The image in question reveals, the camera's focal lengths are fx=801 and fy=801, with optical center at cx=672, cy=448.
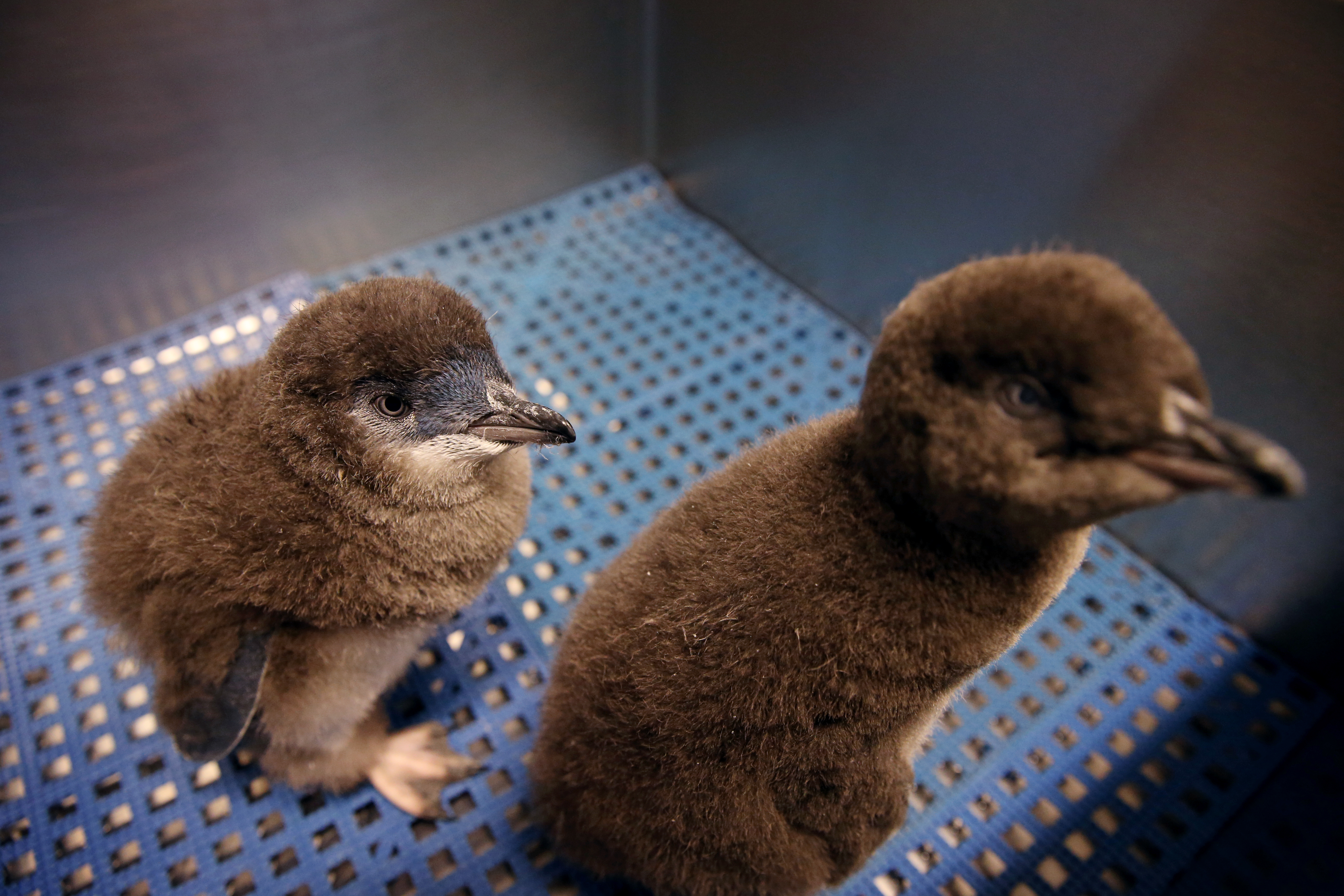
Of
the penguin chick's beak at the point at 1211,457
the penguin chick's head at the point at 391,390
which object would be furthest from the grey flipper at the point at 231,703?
the penguin chick's beak at the point at 1211,457

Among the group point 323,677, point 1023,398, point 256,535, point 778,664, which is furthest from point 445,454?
point 1023,398

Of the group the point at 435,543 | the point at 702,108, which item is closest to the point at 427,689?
the point at 435,543

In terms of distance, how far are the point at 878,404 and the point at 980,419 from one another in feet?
0.32

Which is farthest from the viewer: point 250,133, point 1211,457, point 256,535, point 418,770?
point 250,133

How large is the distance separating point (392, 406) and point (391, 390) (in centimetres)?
3

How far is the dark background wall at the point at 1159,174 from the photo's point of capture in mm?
1201

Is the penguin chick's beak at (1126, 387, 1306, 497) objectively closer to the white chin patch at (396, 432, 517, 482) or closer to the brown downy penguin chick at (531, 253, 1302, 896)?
the brown downy penguin chick at (531, 253, 1302, 896)

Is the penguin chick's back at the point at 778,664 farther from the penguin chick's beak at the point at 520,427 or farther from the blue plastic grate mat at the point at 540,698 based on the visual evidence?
the blue plastic grate mat at the point at 540,698

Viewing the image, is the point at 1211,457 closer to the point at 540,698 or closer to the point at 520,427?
the point at 520,427

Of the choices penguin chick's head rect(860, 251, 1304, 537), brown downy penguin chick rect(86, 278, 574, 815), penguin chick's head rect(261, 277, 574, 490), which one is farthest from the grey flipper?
penguin chick's head rect(860, 251, 1304, 537)

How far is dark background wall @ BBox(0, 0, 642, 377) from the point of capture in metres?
1.58

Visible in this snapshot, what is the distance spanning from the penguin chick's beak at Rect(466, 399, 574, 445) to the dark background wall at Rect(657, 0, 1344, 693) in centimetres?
91

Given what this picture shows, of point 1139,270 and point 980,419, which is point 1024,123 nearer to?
point 1139,270

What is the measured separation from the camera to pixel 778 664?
0.83m
